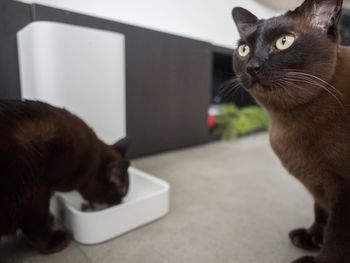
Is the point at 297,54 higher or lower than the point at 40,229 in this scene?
higher

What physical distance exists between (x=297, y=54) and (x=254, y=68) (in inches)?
3.0

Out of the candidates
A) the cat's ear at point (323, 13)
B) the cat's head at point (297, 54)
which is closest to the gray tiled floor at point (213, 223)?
the cat's head at point (297, 54)

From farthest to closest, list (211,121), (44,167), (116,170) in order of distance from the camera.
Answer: (211,121) < (116,170) < (44,167)

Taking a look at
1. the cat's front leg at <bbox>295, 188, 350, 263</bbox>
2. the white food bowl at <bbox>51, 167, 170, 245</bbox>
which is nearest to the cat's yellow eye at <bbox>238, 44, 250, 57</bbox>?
the cat's front leg at <bbox>295, 188, 350, 263</bbox>

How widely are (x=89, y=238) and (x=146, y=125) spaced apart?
28.9 inches

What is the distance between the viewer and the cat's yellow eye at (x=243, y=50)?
0.54 metres

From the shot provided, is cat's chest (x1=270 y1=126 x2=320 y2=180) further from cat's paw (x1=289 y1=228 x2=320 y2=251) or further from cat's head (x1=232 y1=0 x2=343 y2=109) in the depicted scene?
cat's paw (x1=289 y1=228 x2=320 y2=251)

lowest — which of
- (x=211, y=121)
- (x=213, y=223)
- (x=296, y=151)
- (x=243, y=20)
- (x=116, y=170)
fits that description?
(x=211, y=121)

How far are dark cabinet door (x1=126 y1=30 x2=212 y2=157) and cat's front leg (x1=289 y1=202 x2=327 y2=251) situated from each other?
32.3 inches

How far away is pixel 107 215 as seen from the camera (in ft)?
2.05

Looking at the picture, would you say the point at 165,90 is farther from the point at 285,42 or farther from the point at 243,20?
the point at 285,42

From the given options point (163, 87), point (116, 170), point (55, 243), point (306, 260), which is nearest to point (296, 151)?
point (306, 260)

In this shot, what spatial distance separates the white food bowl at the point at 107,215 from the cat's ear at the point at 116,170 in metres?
0.07

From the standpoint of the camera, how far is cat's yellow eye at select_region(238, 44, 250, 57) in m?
0.54
